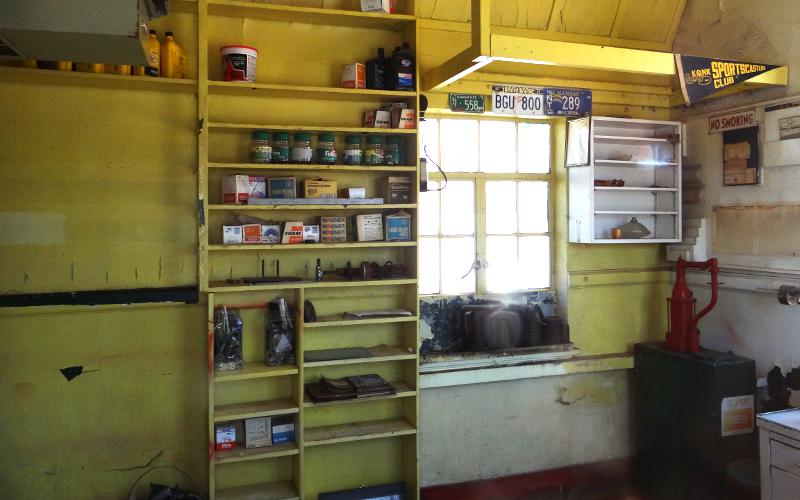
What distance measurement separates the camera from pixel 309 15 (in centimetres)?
328

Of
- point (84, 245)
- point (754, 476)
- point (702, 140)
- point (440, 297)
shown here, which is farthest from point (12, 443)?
point (702, 140)

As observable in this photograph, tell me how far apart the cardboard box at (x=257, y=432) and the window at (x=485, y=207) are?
47.5 inches

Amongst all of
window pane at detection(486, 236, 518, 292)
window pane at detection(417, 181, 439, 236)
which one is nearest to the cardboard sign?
window pane at detection(486, 236, 518, 292)

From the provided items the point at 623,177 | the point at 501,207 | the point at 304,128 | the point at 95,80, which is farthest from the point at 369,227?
the point at 623,177

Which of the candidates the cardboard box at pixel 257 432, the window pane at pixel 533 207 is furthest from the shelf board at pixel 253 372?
the window pane at pixel 533 207

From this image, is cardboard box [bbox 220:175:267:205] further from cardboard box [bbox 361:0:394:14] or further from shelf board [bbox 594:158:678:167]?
shelf board [bbox 594:158:678:167]

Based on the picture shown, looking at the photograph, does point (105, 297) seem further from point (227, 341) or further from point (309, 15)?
point (309, 15)

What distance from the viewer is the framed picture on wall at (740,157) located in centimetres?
362

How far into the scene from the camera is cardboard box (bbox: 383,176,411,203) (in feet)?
11.1

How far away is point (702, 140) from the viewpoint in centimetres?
398

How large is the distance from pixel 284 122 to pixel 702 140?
258 centimetres

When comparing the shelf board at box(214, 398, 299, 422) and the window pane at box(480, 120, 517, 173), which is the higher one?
the window pane at box(480, 120, 517, 173)

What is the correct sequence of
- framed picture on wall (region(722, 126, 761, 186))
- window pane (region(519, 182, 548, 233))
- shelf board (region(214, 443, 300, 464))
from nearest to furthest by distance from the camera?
shelf board (region(214, 443, 300, 464)), framed picture on wall (region(722, 126, 761, 186)), window pane (region(519, 182, 548, 233))

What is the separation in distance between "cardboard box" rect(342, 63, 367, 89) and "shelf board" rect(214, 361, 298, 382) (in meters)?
1.48
